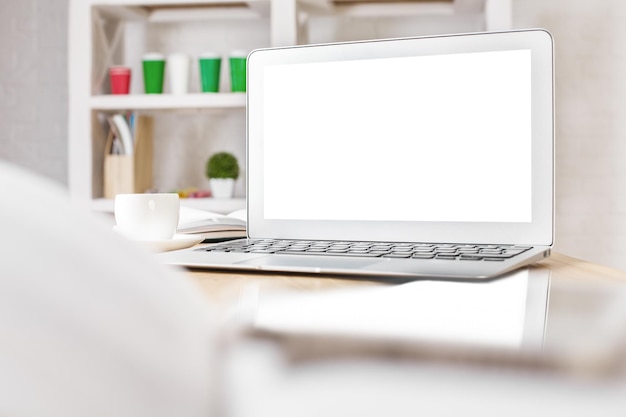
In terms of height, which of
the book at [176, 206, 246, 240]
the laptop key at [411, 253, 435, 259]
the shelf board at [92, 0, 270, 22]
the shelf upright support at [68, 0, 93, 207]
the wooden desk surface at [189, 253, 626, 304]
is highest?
the shelf board at [92, 0, 270, 22]

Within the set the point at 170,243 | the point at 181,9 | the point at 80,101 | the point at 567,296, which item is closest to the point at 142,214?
the point at 170,243

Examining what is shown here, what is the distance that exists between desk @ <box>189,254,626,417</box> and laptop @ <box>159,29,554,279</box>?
498mm

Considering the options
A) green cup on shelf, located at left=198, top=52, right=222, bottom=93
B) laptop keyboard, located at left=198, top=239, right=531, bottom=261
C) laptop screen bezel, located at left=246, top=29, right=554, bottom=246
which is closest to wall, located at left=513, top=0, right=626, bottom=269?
green cup on shelf, located at left=198, top=52, right=222, bottom=93

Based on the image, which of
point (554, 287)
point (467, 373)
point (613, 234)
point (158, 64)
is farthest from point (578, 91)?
point (467, 373)

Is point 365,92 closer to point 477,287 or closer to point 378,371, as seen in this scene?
point 477,287

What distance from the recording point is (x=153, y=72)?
7.43ft

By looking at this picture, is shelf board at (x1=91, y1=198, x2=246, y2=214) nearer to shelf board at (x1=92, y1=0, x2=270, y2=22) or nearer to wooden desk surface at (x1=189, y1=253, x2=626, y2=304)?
shelf board at (x1=92, y1=0, x2=270, y2=22)

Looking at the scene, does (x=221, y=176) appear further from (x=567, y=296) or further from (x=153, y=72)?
(x=567, y=296)

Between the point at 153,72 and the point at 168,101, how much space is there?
0.14 meters

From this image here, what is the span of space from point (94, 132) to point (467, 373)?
222 cm

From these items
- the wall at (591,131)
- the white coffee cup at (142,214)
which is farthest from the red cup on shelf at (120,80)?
the white coffee cup at (142,214)

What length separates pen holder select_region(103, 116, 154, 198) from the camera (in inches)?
89.0

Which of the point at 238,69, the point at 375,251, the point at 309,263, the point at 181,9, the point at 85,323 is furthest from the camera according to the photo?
the point at 181,9

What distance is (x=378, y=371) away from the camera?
209mm
